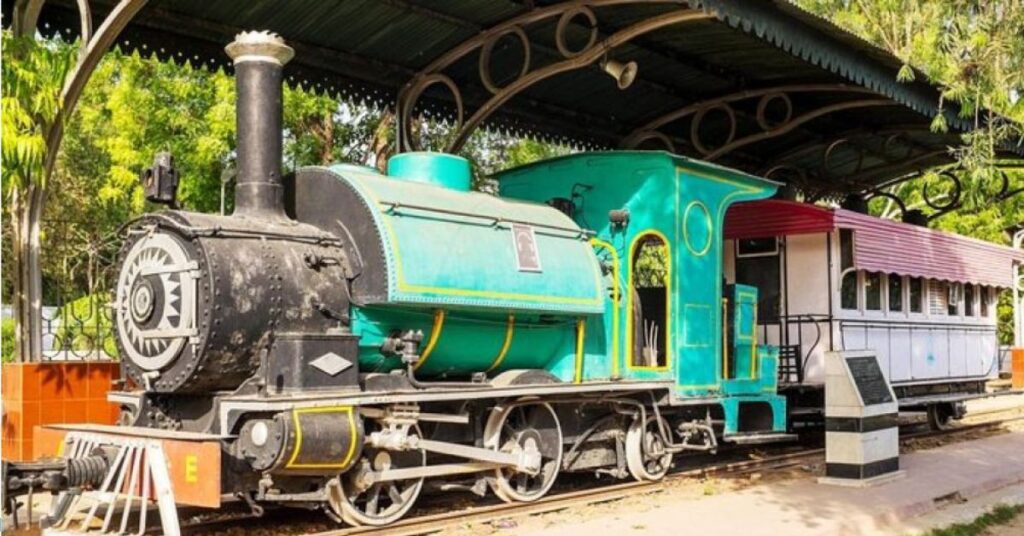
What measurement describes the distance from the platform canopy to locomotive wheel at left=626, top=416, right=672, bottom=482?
3.71m

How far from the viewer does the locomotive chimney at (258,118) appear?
7.06 metres

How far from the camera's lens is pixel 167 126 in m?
16.2

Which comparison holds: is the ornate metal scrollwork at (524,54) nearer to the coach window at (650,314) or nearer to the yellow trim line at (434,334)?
the coach window at (650,314)

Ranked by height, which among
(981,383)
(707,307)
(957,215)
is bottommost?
(981,383)

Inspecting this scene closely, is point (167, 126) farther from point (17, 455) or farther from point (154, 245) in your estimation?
point (154, 245)

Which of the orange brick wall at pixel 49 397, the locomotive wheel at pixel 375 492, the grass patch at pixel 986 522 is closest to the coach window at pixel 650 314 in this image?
the locomotive wheel at pixel 375 492

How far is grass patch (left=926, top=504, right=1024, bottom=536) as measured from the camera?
7.50 m

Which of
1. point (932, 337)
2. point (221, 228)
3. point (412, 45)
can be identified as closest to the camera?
point (221, 228)

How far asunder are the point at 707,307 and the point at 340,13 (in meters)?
4.50

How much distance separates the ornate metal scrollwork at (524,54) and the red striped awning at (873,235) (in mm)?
2827

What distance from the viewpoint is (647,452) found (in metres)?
9.51

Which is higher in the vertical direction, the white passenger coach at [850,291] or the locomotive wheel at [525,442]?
the white passenger coach at [850,291]

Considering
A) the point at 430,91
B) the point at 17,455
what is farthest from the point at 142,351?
the point at 430,91

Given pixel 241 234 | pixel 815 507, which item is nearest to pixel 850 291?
pixel 815 507
